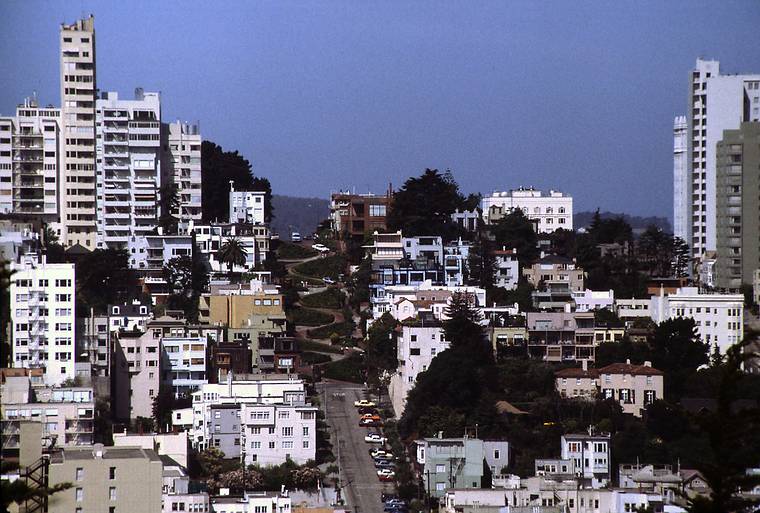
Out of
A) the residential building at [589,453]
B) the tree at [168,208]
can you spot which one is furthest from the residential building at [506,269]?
the residential building at [589,453]

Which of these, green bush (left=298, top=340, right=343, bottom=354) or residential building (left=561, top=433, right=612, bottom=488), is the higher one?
green bush (left=298, top=340, right=343, bottom=354)

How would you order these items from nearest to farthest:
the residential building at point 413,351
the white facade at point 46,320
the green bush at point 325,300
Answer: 1. the white facade at point 46,320
2. the residential building at point 413,351
3. the green bush at point 325,300

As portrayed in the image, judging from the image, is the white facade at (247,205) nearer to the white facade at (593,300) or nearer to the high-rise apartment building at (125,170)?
the high-rise apartment building at (125,170)

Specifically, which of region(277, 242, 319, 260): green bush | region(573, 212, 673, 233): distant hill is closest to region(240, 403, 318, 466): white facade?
region(277, 242, 319, 260): green bush

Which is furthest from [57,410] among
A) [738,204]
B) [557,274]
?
Result: [738,204]

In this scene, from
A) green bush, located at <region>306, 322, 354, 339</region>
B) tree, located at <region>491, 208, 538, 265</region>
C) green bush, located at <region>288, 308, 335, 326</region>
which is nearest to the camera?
green bush, located at <region>306, 322, 354, 339</region>

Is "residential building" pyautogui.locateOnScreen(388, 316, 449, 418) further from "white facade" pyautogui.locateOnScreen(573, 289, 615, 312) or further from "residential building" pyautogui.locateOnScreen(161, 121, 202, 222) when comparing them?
"residential building" pyautogui.locateOnScreen(161, 121, 202, 222)

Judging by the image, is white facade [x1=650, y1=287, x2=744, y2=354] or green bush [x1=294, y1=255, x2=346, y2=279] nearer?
white facade [x1=650, y1=287, x2=744, y2=354]

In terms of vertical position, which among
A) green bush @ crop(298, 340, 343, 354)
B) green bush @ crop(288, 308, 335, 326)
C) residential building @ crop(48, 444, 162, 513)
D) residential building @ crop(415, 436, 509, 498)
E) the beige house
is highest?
green bush @ crop(288, 308, 335, 326)
